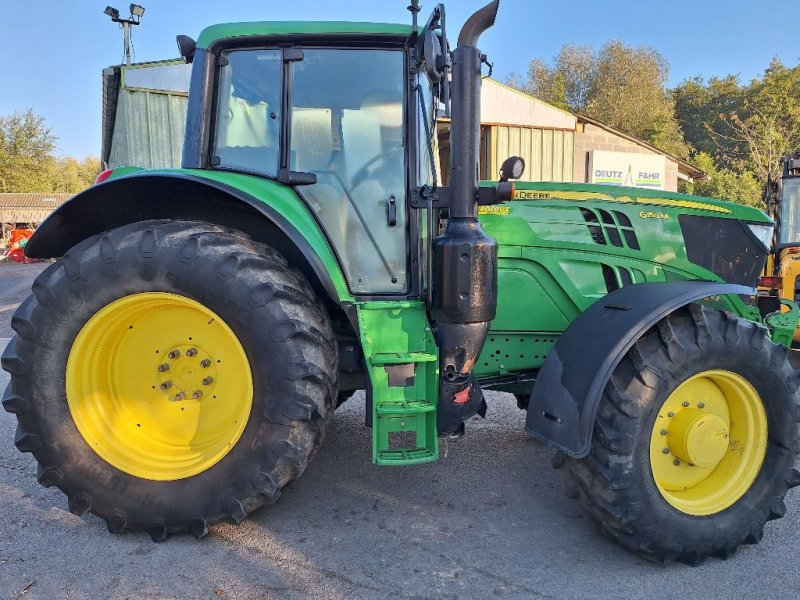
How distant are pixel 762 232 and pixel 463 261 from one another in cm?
200

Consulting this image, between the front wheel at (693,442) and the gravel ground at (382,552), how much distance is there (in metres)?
0.16

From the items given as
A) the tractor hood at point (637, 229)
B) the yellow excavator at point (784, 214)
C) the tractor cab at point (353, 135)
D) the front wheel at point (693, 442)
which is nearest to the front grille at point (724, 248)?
the tractor hood at point (637, 229)

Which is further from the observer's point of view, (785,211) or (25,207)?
(25,207)

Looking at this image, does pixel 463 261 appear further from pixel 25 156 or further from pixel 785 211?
pixel 25 156

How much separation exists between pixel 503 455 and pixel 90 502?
2.15 meters

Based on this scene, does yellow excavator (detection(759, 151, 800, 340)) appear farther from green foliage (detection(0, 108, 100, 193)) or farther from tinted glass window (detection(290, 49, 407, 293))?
green foliage (detection(0, 108, 100, 193))

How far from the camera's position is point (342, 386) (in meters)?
2.90

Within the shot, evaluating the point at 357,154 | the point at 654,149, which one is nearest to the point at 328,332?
the point at 357,154

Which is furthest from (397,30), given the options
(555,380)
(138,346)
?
(138,346)

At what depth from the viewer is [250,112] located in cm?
268

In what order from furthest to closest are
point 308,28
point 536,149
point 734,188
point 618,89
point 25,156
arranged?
point 25,156
point 618,89
point 734,188
point 536,149
point 308,28

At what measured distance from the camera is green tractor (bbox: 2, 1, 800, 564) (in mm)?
2297

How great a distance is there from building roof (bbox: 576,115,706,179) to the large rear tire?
13.4m

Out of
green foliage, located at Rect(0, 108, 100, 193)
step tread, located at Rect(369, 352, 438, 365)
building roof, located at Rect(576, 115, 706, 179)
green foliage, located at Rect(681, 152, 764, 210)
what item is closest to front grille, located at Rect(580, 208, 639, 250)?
step tread, located at Rect(369, 352, 438, 365)
